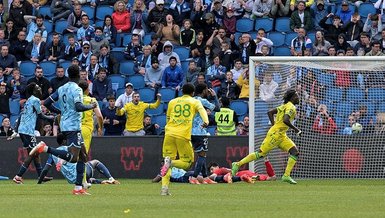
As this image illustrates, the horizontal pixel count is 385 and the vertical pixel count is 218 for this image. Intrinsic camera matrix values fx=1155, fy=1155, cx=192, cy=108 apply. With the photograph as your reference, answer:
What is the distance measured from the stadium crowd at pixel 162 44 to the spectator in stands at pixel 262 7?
0.09 feet

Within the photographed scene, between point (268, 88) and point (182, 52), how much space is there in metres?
5.79

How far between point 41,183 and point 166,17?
9.40m

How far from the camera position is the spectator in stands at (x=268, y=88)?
27.2m

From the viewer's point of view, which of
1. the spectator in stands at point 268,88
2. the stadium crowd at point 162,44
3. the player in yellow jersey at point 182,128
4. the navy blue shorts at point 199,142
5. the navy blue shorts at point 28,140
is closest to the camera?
the player in yellow jersey at point 182,128

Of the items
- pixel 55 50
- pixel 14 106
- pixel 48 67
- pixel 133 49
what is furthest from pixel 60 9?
pixel 14 106

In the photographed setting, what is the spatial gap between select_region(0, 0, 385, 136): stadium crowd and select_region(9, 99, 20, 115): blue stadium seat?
3 centimetres

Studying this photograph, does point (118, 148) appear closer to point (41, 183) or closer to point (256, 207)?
point (41, 183)

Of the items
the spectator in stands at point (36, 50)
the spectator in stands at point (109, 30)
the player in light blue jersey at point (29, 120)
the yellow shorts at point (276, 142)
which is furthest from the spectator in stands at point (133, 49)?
the yellow shorts at point (276, 142)

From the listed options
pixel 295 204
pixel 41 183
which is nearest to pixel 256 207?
pixel 295 204

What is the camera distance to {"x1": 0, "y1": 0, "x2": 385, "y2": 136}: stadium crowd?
30.5 m

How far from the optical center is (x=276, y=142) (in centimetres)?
2461

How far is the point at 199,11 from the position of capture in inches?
1287

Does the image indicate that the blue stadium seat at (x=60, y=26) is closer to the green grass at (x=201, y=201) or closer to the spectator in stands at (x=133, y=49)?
the spectator in stands at (x=133, y=49)

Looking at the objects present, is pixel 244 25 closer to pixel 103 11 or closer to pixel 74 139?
pixel 103 11
